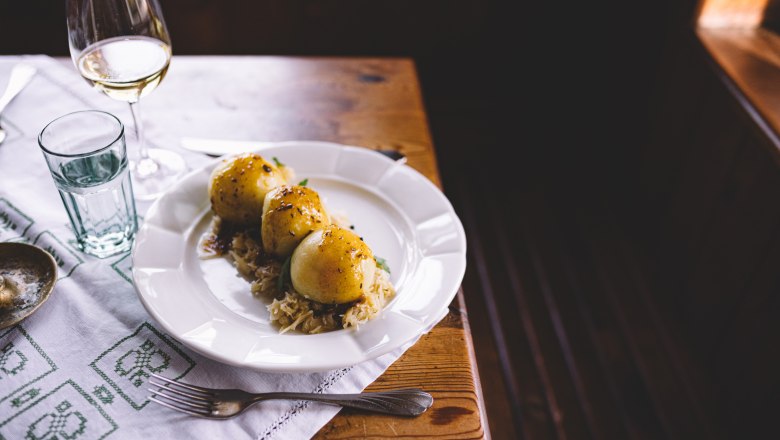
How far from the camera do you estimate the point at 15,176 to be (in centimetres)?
86

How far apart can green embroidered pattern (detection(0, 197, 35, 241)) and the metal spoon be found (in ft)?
0.81

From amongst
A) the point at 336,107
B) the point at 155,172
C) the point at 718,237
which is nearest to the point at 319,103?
the point at 336,107

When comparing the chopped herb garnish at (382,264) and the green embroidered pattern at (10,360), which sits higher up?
the chopped herb garnish at (382,264)

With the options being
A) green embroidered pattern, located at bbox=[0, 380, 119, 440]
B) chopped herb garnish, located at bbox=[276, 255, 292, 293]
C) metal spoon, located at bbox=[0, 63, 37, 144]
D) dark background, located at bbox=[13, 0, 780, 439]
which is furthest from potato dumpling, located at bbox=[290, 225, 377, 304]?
dark background, located at bbox=[13, 0, 780, 439]

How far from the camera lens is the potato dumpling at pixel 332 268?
0.62 m

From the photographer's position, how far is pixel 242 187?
0.73 meters

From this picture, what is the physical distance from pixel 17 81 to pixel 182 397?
2.40ft

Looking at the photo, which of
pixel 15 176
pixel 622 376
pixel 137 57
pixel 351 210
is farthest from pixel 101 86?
pixel 622 376

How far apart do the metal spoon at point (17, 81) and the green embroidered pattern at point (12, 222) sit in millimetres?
247

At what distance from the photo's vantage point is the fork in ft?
1.90

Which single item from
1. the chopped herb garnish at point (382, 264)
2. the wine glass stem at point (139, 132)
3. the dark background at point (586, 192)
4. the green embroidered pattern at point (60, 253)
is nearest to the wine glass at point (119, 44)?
the wine glass stem at point (139, 132)

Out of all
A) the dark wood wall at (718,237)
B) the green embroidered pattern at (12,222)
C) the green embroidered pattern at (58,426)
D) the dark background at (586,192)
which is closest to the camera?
the green embroidered pattern at (58,426)

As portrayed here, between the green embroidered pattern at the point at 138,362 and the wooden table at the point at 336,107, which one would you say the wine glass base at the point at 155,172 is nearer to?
the wooden table at the point at 336,107

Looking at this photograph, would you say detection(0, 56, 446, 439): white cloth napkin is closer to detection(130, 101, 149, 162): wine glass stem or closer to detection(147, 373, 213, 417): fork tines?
detection(147, 373, 213, 417): fork tines
